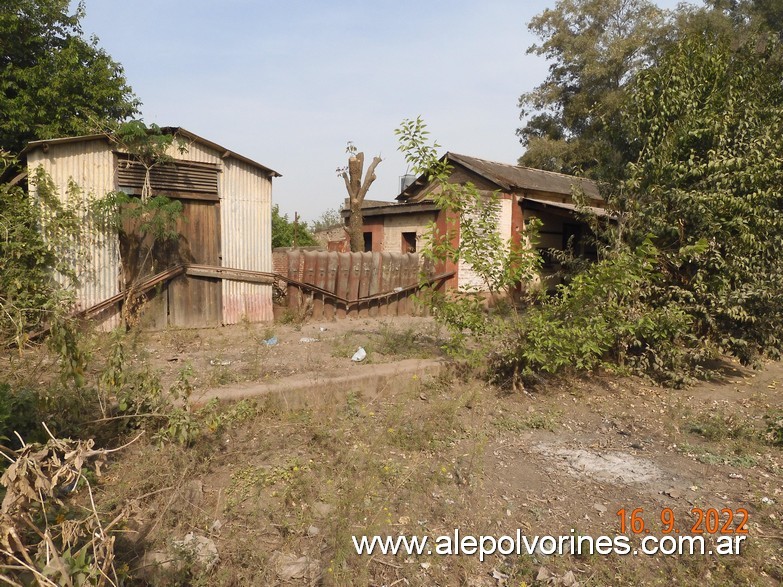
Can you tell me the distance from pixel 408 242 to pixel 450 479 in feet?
33.4

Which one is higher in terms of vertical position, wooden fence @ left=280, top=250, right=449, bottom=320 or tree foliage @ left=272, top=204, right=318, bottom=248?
tree foliage @ left=272, top=204, right=318, bottom=248

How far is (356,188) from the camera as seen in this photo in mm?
13688

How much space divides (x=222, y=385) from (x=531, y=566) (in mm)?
3588

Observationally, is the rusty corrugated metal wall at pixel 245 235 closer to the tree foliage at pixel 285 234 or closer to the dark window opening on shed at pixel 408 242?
the dark window opening on shed at pixel 408 242

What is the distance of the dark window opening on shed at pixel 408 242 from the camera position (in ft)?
45.1

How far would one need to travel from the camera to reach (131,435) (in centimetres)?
432

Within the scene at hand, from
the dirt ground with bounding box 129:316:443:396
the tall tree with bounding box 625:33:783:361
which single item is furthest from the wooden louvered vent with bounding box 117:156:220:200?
the tall tree with bounding box 625:33:783:361

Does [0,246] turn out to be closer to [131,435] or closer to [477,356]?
[131,435]

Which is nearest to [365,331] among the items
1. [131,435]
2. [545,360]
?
[545,360]

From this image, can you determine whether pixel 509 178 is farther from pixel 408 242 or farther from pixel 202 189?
pixel 202 189

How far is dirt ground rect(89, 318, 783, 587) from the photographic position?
304 centimetres

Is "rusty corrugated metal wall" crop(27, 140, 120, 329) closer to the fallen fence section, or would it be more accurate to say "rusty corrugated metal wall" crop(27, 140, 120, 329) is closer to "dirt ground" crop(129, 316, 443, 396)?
the fallen fence section
